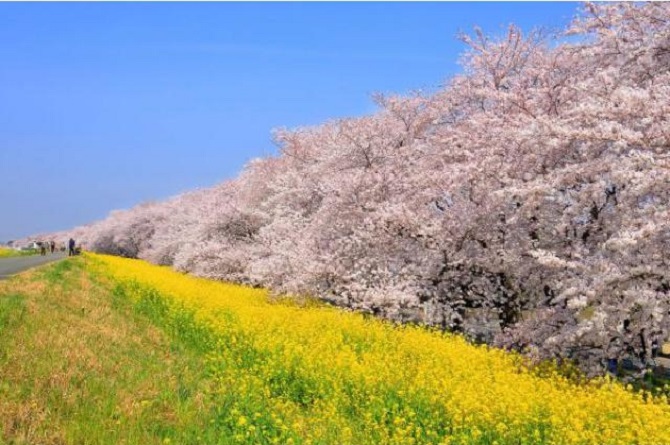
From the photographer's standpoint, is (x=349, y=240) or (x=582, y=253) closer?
(x=582, y=253)

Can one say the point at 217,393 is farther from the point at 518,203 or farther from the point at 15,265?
the point at 15,265

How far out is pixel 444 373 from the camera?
1186cm

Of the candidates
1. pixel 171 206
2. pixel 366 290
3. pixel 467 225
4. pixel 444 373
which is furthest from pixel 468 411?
pixel 171 206

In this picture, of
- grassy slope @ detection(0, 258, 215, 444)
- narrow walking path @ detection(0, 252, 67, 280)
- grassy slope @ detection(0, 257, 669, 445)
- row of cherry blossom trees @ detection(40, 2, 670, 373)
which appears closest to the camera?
grassy slope @ detection(0, 258, 215, 444)

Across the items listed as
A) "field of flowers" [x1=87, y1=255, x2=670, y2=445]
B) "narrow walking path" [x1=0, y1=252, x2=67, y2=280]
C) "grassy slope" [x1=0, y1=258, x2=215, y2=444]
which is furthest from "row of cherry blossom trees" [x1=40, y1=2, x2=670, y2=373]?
"narrow walking path" [x1=0, y1=252, x2=67, y2=280]

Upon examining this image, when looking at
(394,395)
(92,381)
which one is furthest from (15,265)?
(394,395)

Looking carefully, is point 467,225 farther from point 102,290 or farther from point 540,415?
point 102,290

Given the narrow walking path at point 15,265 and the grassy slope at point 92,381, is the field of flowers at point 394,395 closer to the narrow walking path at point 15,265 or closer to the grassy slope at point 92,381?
the grassy slope at point 92,381

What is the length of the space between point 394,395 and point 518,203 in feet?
27.8

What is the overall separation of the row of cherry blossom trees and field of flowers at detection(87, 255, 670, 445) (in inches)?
72.3

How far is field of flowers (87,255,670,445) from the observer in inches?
353

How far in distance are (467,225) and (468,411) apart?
29.7 feet

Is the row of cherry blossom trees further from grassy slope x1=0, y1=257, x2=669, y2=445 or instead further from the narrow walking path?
the narrow walking path

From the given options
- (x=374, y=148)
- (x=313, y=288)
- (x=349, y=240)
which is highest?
(x=374, y=148)
